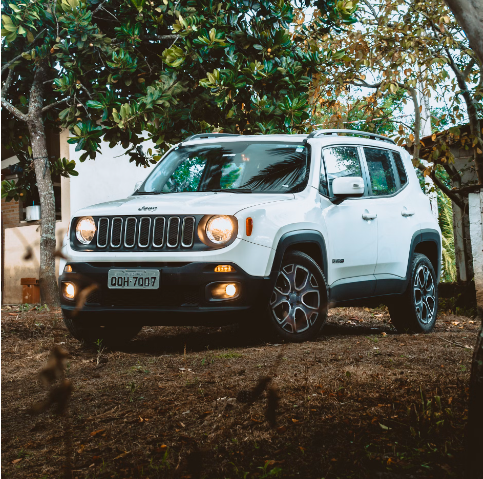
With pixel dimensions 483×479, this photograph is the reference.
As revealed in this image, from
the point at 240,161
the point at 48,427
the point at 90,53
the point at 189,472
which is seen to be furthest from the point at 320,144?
the point at 90,53

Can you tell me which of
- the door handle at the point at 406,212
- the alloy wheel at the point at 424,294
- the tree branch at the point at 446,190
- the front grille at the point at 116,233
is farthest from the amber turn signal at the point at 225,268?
the tree branch at the point at 446,190

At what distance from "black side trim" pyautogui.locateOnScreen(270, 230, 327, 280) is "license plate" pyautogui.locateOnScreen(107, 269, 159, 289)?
97 cm

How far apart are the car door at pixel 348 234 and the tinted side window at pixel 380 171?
22 cm

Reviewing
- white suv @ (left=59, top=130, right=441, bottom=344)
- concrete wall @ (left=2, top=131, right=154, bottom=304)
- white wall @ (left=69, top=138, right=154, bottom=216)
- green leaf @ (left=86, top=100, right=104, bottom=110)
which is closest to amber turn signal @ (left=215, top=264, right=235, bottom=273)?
white suv @ (left=59, top=130, right=441, bottom=344)

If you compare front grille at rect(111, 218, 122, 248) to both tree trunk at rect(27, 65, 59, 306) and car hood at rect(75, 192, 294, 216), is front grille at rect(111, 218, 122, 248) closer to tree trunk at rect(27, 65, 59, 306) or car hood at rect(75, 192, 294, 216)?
car hood at rect(75, 192, 294, 216)

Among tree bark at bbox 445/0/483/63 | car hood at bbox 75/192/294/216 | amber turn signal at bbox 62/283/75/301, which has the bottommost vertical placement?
amber turn signal at bbox 62/283/75/301

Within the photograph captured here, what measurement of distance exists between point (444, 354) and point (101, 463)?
11.1 ft

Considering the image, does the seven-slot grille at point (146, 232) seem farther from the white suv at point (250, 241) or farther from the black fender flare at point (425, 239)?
the black fender flare at point (425, 239)

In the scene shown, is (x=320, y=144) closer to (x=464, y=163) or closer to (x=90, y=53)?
(x=90, y=53)

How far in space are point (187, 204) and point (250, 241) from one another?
60cm

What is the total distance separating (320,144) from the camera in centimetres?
720

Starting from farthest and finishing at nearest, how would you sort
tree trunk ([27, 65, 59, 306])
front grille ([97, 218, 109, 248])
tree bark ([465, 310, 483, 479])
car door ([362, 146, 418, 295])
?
tree trunk ([27, 65, 59, 306]) < car door ([362, 146, 418, 295]) < front grille ([97, 218, 109, 248]) < tree bark ([465, 310, 483, 479])

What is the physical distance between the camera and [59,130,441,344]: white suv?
603 centimetres

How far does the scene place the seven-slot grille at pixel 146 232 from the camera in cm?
607
